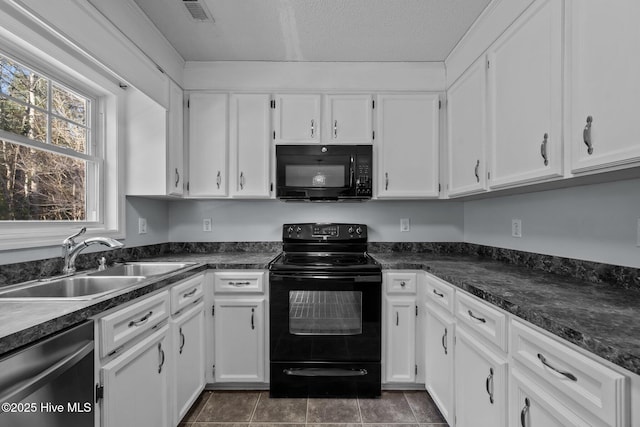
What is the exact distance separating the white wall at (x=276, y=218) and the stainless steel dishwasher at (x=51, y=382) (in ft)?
5.52

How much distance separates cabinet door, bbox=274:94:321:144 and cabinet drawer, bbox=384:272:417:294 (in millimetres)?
1179

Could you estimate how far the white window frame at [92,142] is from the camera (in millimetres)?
1384

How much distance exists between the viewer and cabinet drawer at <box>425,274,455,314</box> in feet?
5.27

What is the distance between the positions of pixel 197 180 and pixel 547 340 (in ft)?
7.55

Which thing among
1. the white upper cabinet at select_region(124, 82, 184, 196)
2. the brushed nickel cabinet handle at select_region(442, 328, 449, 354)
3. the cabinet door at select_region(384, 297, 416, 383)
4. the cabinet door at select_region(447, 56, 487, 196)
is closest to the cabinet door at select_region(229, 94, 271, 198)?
the white upper cabinet at select_region(124, 82, 184, 196)

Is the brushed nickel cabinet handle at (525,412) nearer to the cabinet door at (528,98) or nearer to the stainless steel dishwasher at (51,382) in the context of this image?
the cabinet door at (528,98)

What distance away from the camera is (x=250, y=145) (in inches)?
92.9

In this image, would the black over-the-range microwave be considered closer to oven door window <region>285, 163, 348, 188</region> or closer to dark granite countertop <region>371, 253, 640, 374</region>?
oven door window <region>285, 163, 348, 188</region>

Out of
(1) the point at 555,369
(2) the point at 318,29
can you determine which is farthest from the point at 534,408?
(2) the point at 318,29

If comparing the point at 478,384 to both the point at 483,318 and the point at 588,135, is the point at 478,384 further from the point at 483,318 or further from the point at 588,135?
the point at 588,135

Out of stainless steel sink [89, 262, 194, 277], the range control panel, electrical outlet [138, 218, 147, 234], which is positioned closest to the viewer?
stainless steel sink [89, 262, 194, 277]

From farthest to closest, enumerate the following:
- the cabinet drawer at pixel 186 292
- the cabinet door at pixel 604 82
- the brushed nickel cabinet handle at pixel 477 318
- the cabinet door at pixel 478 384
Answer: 1. the cabinet drawer at pixel 186 292
2. the brushed nickel cabinet handle at pixel 477 318
3. the cabinet door at pixel 478 384
4. the cabinet door at pixel 604 82

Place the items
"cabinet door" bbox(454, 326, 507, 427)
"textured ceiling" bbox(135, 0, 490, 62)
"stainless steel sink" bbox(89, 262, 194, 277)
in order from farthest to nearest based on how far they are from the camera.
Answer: "stainless steel sink" bbox(89, 262, 194, 277) < "textured ceiling" bbox(135, 0, 490, 62) < "cabinet door" bbox(454, 326, 507, 427)

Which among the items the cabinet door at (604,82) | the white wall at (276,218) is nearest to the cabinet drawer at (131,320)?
the white wall at (276,218)
